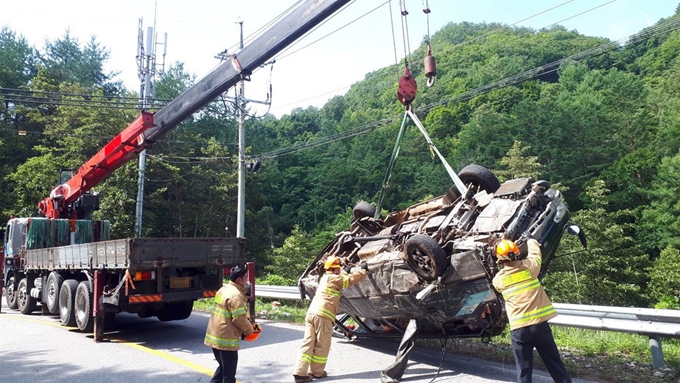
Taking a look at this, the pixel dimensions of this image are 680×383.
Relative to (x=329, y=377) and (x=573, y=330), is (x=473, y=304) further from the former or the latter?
(x=573, y=330)

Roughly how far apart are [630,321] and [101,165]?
11223 mm

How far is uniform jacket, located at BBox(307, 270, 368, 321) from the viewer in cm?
611

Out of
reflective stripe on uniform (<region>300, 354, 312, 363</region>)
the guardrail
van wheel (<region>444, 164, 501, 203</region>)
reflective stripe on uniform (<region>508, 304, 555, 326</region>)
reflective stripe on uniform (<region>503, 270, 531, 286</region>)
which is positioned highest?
van wheel (<region>444, 164, 501, 203</region>)

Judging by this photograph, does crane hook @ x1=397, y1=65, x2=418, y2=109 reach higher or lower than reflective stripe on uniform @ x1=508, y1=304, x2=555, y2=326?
higher

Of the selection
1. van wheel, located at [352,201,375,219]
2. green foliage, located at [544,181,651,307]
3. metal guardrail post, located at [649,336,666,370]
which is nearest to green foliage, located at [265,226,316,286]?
green foliage, located at [544,181,651,307]

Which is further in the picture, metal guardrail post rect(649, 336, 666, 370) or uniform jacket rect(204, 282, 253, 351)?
metal guardrail post rect(649, 336, 666, 370)

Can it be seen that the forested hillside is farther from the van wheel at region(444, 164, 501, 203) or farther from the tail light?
the tail light

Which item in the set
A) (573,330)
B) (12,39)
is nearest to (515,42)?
(12,39)

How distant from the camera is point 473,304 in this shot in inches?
220

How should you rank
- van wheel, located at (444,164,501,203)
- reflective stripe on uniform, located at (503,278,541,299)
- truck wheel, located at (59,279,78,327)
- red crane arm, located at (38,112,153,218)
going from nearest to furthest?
reflective stripe on uniform, located at (503,278,541,299) → van wheel, located at (444,164,501,203) → truck wheel, located at (59,279,78,327) → red crane arm, located at (38,112,153,218)

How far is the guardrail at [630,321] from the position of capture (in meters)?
5.45

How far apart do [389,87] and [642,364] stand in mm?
72807

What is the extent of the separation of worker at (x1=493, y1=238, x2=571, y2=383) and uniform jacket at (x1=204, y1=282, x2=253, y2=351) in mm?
2444

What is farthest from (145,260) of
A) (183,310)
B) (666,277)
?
(666,277)
